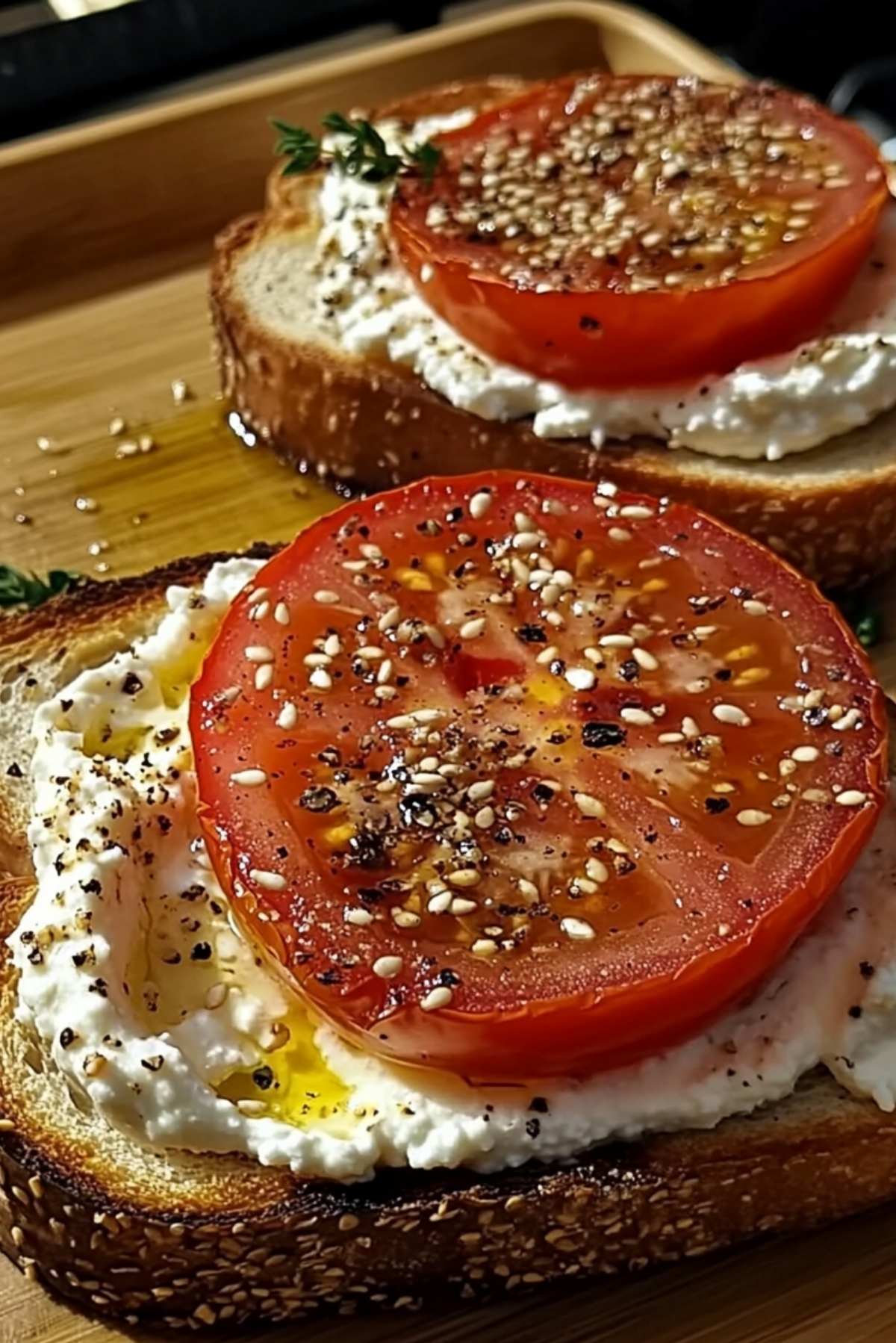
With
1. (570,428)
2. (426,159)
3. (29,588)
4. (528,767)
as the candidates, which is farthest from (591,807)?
(426,159)

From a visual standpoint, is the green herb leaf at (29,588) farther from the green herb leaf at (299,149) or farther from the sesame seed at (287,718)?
the green herb leaf at (299,149)

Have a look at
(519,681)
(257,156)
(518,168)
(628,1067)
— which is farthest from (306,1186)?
(257,156)

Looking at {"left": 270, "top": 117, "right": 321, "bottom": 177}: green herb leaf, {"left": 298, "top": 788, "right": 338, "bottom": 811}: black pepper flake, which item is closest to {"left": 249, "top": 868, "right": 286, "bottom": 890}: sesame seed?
{"left": 298, "top": 788, "right": 338, "bottom": 811}: black pepper flake

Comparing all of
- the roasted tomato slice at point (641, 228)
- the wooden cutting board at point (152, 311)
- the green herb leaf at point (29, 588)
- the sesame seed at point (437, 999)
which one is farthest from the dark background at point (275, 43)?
the sesame seed at point (437, 999)

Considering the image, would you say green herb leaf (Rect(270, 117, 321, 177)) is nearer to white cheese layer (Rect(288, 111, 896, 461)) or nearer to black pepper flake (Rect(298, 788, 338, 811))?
white cheese layer (Rect(288, 111, 896, 461))

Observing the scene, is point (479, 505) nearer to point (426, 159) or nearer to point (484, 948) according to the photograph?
point (484, 948)

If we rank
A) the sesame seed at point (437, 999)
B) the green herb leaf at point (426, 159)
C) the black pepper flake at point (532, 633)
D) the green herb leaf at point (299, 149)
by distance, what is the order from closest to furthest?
the sesame seed at point (437, 999) < the black pepper flake at point (532, 633) < the green herb leaf at point (426, 159) < the green herb leaf at point (299, 149)

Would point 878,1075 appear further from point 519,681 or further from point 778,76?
point 778,76
